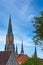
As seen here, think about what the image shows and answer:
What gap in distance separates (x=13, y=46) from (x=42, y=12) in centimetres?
15496

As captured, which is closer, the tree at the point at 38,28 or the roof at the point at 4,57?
the tree at the point at 38,28

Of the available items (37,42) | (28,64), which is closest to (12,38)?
(28,64)

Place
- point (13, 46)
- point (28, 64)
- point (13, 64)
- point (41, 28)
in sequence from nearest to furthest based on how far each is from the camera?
point (41, 28) < point (28, 64) < point (13, 64) < point (13, 46)

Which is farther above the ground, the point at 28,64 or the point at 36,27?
the point at 36,27

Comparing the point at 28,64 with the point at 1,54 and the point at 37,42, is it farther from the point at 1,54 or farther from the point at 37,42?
the point at 37,42

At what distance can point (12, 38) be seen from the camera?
601 ft

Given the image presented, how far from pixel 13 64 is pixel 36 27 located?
2023 inches

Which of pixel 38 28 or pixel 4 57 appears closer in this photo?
pixel 38 28

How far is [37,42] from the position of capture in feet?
83.1

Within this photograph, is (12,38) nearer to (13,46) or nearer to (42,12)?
(13,46)

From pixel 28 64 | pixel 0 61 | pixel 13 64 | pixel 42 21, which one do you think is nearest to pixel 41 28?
pixel 42 21

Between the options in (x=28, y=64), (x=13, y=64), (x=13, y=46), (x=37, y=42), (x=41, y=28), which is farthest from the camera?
(x=13, y=46)

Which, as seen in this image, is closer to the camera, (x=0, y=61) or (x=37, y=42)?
(x=37, y=42)

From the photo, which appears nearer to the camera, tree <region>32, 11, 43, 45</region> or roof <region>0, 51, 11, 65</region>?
tree <region>32, 11, 43, 45</region>
